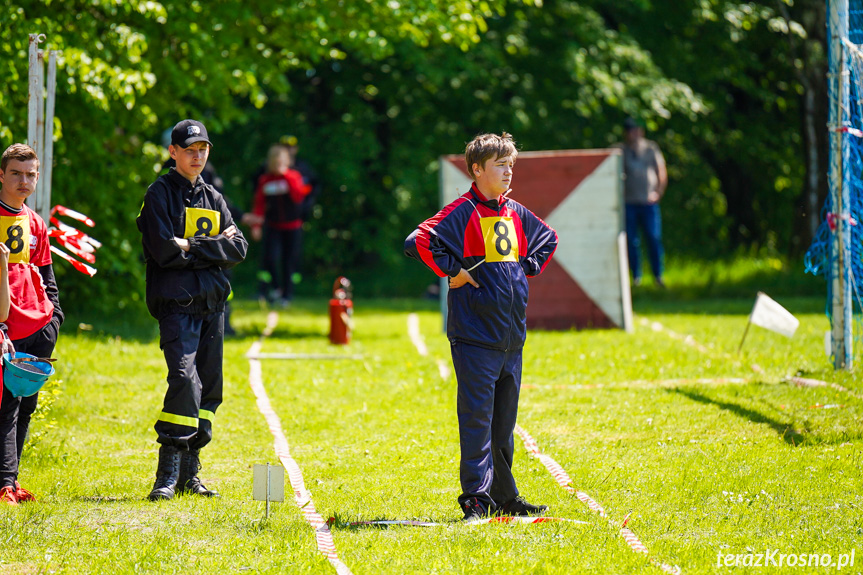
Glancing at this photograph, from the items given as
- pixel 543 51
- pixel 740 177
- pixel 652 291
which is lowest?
pixel 652 291

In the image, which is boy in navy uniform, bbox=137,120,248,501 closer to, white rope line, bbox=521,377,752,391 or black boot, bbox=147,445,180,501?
black boot, bbox=147,445,180,501

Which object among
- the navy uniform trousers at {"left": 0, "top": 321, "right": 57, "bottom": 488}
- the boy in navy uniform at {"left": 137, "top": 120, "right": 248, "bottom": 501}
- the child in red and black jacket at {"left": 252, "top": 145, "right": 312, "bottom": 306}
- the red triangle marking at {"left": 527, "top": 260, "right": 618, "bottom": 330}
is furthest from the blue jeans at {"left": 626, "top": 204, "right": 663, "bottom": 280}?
the navy uniform trousers at {"left": 0, "top": 321, "right": 57, "bottom": 488}

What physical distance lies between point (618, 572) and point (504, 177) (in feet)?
6.39

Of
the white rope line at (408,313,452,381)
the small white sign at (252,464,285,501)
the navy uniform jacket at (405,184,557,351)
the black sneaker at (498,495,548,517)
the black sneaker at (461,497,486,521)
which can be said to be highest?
the navy uniform jacket at (405,184,557,351)

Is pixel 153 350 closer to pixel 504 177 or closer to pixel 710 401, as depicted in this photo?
pixel 710 401

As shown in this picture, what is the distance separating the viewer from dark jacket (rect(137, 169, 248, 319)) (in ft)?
19.0

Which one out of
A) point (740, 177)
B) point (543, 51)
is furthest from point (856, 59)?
point (740, 177)

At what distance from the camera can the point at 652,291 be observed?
650 inches

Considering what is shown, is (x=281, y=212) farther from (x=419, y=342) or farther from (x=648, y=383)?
(x=648, y=383)

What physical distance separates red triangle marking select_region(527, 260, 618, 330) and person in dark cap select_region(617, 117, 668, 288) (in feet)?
11.9

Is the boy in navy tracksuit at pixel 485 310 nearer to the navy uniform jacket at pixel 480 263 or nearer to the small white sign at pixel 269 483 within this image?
the navy uniform jacket at pixel 480 263

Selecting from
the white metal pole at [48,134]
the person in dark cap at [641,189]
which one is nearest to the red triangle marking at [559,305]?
the person in dark cap at [641,189]

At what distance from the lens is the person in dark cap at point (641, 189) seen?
613 inches

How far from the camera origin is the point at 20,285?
5.75 m
